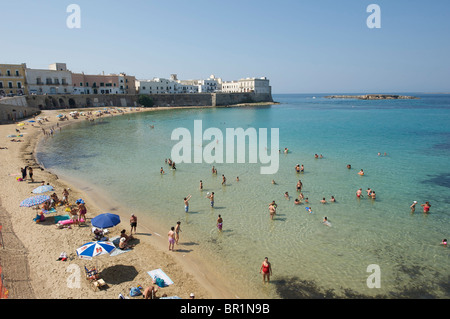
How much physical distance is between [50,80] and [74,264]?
71.9 metres

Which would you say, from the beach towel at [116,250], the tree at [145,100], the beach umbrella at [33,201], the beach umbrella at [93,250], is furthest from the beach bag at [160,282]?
the tree at [145,100]

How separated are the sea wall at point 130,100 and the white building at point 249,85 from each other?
2487mm

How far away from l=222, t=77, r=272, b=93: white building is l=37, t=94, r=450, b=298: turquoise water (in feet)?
287

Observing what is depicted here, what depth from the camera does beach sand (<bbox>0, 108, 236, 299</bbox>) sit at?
934 cm

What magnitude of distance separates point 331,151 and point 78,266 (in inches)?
1169

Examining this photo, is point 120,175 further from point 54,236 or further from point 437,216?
point 437,216

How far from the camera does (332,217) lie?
16062 mm

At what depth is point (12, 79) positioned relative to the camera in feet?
197

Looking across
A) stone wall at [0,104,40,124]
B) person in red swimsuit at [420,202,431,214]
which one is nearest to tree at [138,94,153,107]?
stone wall at [0,104,40,124]

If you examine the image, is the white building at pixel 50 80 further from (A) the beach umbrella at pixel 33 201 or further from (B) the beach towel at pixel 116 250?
(B) the beach towel at pixel 116 250

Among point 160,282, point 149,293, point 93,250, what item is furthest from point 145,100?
point 149,293

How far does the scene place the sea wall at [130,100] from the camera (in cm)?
6575

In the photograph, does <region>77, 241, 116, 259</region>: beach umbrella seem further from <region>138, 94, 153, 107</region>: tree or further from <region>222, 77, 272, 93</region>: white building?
<region>222, 77, 272, 93</region>: white building

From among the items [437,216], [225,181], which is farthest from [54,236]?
[437,216]
